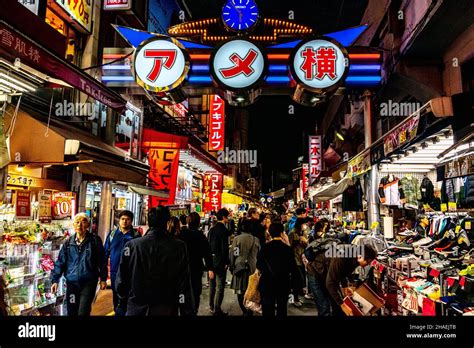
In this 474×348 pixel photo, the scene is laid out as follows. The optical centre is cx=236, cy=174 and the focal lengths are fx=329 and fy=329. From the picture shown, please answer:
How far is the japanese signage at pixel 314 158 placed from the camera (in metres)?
25.6

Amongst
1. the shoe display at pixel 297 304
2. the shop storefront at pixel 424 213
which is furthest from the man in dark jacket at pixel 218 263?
the shop storefront at pixel 424 213

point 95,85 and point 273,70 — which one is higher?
point 273,70

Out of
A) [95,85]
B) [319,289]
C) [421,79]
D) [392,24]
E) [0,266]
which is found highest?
[392,24]

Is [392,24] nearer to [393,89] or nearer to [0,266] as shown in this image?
[393,89]

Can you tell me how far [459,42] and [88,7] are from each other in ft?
38.0

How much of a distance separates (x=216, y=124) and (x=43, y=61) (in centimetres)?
1585

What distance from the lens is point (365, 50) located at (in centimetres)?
1009

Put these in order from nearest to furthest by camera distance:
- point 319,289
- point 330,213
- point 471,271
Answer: point 471,271 → point 319,289 → point 330,213

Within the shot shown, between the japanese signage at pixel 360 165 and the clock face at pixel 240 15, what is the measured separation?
5.70 meters

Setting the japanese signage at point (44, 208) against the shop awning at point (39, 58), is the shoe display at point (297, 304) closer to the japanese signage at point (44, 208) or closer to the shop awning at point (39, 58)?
the japanese signage at point (44, 208)

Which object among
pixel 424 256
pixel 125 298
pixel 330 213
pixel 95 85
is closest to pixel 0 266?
pixel 125 298

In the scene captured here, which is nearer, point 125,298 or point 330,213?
point 125,298

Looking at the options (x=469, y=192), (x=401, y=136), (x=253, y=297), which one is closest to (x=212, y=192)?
(x=253, y=297)

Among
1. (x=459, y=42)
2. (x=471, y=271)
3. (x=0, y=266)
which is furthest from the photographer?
(x=459, y=42)
